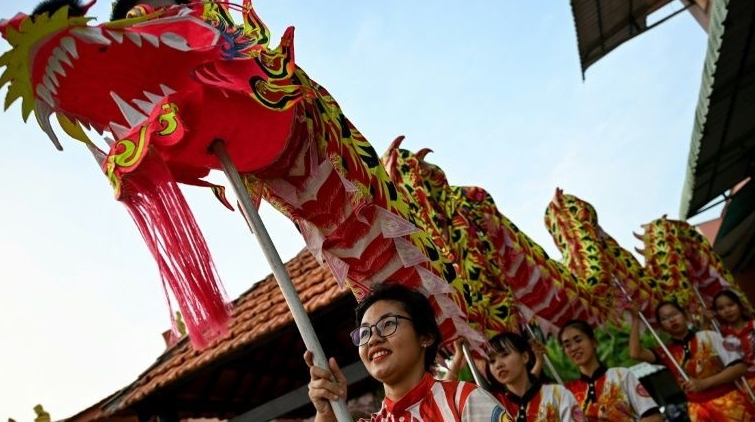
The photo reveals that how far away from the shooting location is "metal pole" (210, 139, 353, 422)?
191 centimetres

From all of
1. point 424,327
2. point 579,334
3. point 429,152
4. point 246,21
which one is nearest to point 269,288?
point 429,152

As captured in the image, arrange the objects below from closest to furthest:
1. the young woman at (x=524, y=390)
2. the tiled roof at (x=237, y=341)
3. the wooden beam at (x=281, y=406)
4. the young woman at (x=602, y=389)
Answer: the young woman at (x=524, y=390) < the young woman at (x=602, y=389) < the tiled roof at (x=237, y=341) < the wooden beam at (x=281, y=406)

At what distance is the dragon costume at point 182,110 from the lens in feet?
6.34

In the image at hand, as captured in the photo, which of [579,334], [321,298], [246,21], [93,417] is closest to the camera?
[246,21]

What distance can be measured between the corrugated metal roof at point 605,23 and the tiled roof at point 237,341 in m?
4.33

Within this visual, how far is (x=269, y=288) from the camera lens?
680cm

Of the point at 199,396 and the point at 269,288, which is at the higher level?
the point at 269,288

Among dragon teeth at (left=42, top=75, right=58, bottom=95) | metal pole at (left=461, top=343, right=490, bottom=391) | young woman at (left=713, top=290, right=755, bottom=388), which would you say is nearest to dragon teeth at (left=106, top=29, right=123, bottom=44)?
dragon teeth at (left=42, top=75, right=58, bottom=95)

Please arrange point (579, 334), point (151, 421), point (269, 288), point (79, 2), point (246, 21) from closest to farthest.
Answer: point (79, 2), point (246, 21), point (579, 334), point (151, 421), point (269, 288)

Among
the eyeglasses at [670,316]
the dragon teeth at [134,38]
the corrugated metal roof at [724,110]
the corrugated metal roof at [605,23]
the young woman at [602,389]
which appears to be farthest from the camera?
Answer: the corrugated metal roof at [605,23]

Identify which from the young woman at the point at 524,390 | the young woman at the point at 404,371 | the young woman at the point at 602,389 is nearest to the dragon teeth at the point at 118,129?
the young woman at the point at 404,371

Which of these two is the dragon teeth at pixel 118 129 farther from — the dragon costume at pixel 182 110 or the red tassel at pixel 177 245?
the red tassel at pixel 177 245

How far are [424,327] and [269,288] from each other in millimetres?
5091

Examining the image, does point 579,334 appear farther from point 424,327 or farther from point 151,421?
point 151,421
